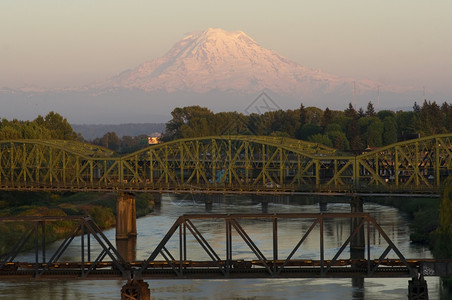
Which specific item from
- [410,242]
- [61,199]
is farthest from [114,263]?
[61,199]

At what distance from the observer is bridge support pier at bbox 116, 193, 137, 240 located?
157625mm

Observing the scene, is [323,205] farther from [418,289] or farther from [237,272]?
[418,289]

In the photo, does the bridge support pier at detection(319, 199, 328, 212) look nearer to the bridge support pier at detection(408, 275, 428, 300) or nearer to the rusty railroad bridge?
the rusty railroad bridge

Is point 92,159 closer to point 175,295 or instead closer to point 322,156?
point 322,156

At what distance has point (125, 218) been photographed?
160750 millimetres

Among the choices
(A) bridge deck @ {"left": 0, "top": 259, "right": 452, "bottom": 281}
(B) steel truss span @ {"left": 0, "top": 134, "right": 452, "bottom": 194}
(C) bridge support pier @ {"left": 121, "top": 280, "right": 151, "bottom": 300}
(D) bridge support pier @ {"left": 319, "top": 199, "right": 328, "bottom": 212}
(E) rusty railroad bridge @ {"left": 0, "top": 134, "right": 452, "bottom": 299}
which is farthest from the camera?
(D) bridge support pier @ {"left": 319, "top": 199, "right": 328, "bottom": 212}

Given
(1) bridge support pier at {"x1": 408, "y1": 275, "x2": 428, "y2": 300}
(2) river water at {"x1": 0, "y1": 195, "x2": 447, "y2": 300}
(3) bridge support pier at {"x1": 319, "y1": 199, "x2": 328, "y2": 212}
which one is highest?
(3) bridge support pier at {"x1": 319, "y1": 199, "x2": 328, "y2": 212}

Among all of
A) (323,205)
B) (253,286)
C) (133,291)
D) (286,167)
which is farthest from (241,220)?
(133,291)

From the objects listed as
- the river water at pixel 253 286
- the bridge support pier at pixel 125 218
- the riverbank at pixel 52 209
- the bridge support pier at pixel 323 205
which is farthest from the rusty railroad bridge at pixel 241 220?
the bridge support pier at pixel 323 205

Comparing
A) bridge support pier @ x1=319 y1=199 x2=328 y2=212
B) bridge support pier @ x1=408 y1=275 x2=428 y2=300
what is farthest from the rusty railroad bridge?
bridge support pier @ x1=319 y1=199 x2=328 y2=212

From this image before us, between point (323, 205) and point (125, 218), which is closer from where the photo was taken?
point (125, 218)

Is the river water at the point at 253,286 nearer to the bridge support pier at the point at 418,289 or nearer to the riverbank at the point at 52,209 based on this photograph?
the riverbank at the point at 52,209

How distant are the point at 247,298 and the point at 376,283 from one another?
15978 millimetres

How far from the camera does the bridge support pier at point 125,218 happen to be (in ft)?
517
